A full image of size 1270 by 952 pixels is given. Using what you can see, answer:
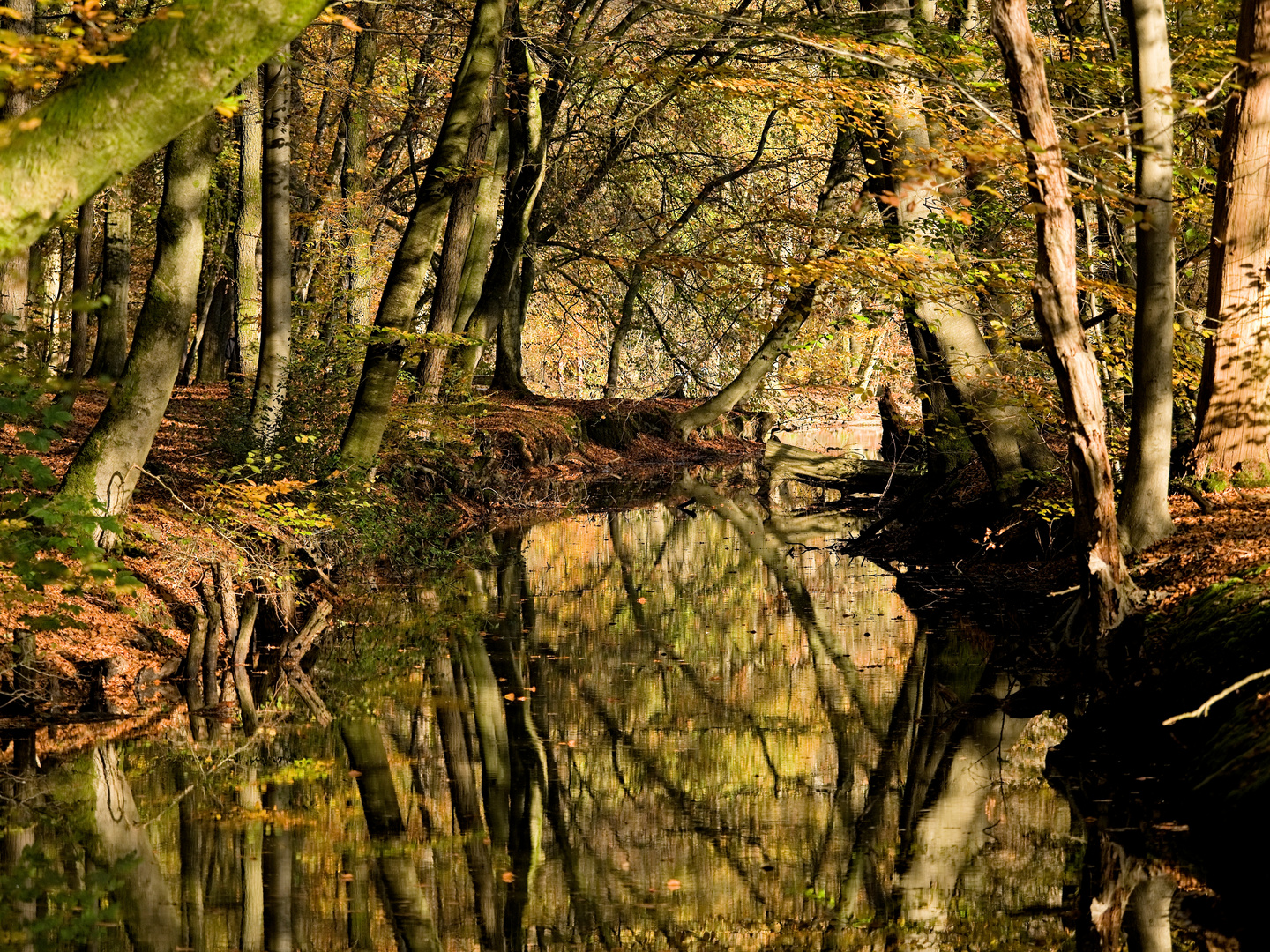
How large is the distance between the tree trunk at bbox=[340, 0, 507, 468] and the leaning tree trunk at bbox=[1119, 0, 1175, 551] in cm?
692

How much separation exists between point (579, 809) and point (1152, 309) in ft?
16.9

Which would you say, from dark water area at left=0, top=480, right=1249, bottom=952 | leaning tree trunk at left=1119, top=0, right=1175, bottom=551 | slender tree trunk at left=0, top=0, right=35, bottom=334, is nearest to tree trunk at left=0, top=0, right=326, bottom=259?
dark water area at left=0, top=480, right=1249, bottom=952

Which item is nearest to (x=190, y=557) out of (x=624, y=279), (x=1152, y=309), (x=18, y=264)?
(x=18, y=264)

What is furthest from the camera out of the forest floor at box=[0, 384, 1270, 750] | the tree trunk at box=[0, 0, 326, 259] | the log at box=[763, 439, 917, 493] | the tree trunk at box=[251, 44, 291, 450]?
the log at box=[763, 439, 917, 493]

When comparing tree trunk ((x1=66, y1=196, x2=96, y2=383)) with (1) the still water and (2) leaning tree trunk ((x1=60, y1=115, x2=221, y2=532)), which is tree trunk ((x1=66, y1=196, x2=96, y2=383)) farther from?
(1) the still water

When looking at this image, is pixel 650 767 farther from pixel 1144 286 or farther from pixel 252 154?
pixel 252 154

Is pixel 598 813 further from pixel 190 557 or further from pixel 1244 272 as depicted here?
pixel 1244 272

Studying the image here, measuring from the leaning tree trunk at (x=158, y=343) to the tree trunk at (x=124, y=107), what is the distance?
15.5 ft

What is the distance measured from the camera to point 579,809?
21.7 ft

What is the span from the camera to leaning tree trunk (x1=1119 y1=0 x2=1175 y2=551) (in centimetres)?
802

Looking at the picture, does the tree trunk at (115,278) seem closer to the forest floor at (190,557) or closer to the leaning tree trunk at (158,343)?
the forest floor at (190,557)

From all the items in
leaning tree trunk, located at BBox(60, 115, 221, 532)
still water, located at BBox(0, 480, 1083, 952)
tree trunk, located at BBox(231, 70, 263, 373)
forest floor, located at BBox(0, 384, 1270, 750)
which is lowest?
still water, located at BBox(0, 480, 1083, 952)

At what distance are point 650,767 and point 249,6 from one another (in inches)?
182

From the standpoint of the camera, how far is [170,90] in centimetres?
469
